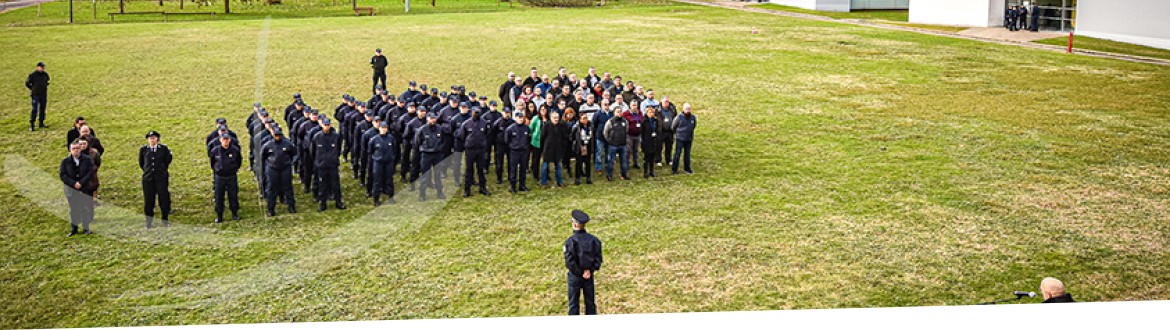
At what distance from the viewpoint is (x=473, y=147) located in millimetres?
12570

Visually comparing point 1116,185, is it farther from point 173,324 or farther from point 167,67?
point 167,67

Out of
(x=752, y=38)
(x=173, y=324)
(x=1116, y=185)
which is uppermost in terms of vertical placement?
(x=752, y=38)

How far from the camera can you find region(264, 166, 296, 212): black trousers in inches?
454

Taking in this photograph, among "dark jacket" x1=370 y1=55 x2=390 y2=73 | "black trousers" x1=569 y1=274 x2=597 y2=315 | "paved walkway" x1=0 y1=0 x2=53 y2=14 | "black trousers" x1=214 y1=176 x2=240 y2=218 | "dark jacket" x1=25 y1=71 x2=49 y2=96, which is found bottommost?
"black trousers" x1=569 y1=274 x2=597 y2=315

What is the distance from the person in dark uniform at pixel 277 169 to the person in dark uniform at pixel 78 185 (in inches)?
75.6

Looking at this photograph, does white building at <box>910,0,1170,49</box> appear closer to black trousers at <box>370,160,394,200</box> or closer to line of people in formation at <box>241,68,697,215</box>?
line of people in formation at <box>241,68,697,215</box>

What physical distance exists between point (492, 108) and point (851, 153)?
17.9ft

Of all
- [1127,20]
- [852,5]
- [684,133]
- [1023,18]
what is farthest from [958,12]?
[684,133]

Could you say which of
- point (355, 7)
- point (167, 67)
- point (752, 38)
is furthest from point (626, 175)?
point (355, 7)

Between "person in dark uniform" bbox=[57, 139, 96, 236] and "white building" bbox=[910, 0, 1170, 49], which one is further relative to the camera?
"white building" bbox=[910, 0, 1170, 49]

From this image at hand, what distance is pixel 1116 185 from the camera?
12.5m

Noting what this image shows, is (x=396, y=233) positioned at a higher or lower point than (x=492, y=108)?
lower

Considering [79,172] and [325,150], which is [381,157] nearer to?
[325,150]

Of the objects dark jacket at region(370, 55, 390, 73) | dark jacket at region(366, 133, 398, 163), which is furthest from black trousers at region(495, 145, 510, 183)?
dark jacket at region(370, 55, 390, 73)
